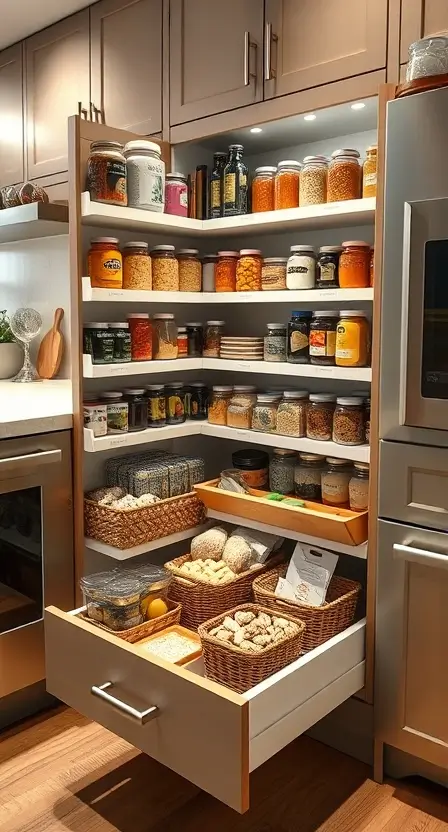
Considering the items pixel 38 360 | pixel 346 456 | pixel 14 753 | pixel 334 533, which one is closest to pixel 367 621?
pixel 334 533

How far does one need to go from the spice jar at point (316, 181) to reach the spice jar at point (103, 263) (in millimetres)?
553

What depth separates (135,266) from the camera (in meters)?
2.05

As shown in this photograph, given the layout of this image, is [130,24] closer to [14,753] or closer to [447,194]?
[447,194]

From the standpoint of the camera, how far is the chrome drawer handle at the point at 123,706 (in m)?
1.52

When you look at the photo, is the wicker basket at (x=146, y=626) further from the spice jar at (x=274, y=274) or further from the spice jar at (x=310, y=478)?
the spice jar at (x=274, y=274)

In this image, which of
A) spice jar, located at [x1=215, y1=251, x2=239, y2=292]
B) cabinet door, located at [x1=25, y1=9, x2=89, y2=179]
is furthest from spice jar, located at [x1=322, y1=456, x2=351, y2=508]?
cabinet door, located at [x1=25, y1=9, x2=89, y2=179]

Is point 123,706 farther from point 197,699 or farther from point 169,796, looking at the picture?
point 169,796

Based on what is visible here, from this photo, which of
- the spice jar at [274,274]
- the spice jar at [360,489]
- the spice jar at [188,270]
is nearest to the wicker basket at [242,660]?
the spice jar at [360,489]

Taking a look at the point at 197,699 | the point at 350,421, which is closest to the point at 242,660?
the point at 197,699

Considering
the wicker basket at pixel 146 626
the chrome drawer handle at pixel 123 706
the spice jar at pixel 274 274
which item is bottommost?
the chrome drawer handle at pixel 123 706

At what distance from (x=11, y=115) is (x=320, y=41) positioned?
1.45 m

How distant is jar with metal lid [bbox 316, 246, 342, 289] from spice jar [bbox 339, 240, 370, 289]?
0.12 ft

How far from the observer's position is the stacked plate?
7.07 feet

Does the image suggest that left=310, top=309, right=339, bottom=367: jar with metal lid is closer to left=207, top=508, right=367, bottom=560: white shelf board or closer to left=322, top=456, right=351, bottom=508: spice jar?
left=322, top=456, right=351, bottom=508: spice jar
